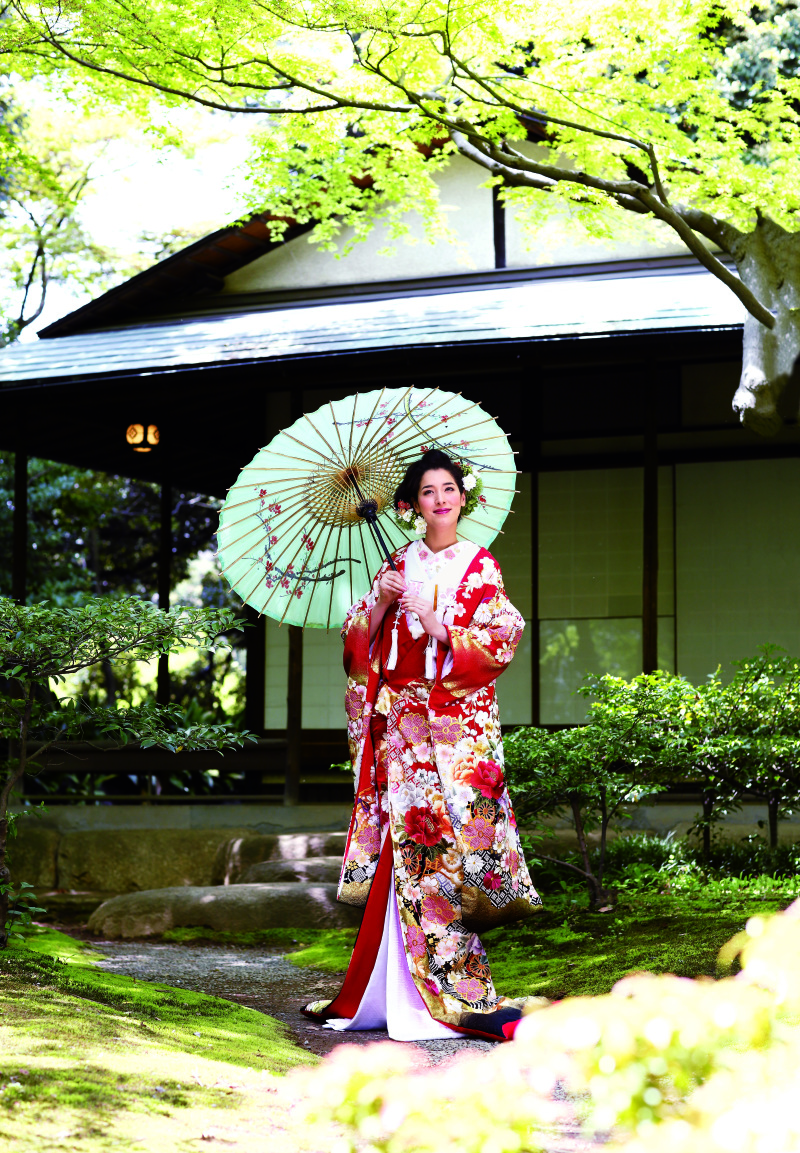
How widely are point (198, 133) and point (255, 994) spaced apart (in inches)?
571

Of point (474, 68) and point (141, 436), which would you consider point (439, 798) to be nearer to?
point (474, 68)

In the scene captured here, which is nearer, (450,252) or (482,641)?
(482,641)

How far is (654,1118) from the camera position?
1771 millimetres

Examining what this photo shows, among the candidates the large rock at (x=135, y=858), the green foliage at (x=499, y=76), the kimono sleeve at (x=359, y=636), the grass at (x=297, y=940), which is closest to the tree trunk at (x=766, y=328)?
the green foliage at (x=499, y=76)

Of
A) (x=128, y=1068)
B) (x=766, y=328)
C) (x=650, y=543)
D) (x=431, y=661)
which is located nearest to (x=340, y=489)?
(x=431, y=661)

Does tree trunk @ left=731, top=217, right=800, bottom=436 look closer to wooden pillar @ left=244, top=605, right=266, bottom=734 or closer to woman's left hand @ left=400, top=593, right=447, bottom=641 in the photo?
woman's left hand @ left=400, top=593, right=447, bottom=641

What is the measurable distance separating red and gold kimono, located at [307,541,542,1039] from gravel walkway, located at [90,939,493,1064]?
7.9 inches

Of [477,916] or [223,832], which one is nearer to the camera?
[477,916]

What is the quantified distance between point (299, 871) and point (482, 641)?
13.1ft

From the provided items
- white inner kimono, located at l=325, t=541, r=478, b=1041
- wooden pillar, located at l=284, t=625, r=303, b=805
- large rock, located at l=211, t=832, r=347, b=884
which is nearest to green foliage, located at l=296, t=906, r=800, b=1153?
white inner kimono, located at l=325, t=541, r=478, b=1041

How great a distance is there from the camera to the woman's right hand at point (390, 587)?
4.70 meters

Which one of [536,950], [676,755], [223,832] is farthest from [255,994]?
[223,832]

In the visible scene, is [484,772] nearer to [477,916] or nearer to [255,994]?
[477,916]

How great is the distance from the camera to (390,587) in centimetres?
471
